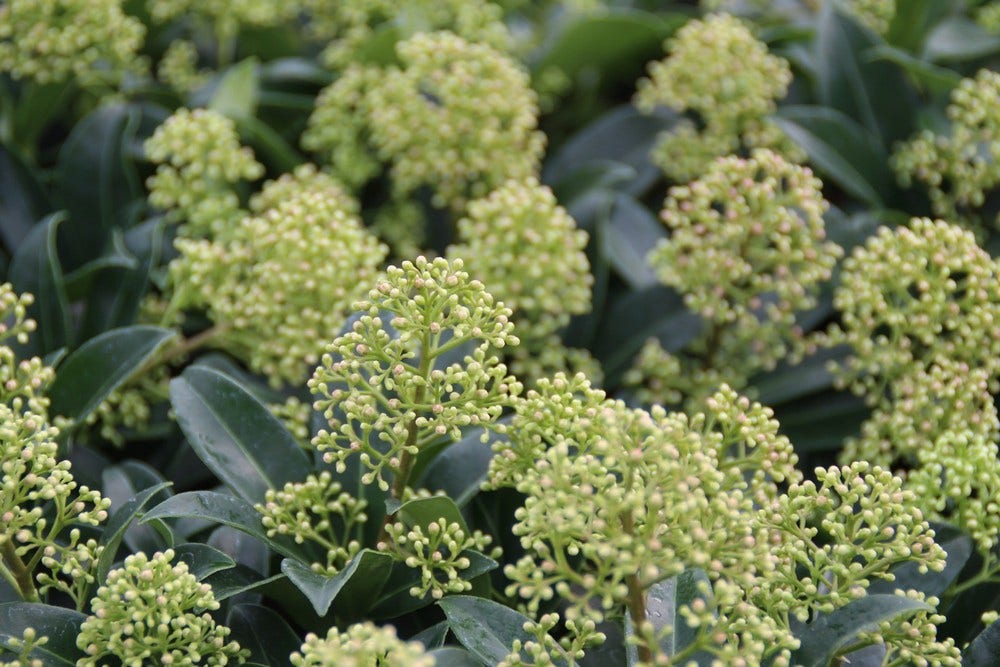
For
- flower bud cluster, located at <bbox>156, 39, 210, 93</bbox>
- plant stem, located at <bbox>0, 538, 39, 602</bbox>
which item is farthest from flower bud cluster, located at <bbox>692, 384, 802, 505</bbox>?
flower bud cluster, located at <bbox>156, 39, 210, 93</bbox>

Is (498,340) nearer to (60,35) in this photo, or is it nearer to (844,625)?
(844,625)

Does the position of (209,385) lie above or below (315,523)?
above

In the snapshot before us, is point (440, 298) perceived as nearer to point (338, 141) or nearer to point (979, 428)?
point (979, 428)

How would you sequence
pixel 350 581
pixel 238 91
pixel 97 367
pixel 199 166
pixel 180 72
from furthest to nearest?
pixel 180 72 < pixel 238 91 < pixel 199 166 < pixel 97 367 < pixel 350 581

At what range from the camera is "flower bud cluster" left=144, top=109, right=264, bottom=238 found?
8.27ft

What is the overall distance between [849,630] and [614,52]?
2.27 m

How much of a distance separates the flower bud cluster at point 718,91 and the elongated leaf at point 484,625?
5.17 ft

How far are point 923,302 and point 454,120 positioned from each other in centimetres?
121

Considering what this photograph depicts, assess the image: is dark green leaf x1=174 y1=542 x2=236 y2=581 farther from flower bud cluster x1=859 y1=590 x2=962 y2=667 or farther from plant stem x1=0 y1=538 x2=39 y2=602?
flower bud cluster x1=859 y1=590 x2=962 y2=667

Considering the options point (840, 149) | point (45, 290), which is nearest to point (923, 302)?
point (840, 149)

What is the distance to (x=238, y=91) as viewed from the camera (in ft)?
10.2

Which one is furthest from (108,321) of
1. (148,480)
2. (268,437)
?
(268,437)

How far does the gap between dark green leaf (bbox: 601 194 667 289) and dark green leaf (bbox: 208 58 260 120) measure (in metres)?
1.14

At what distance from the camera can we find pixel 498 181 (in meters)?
2.68
